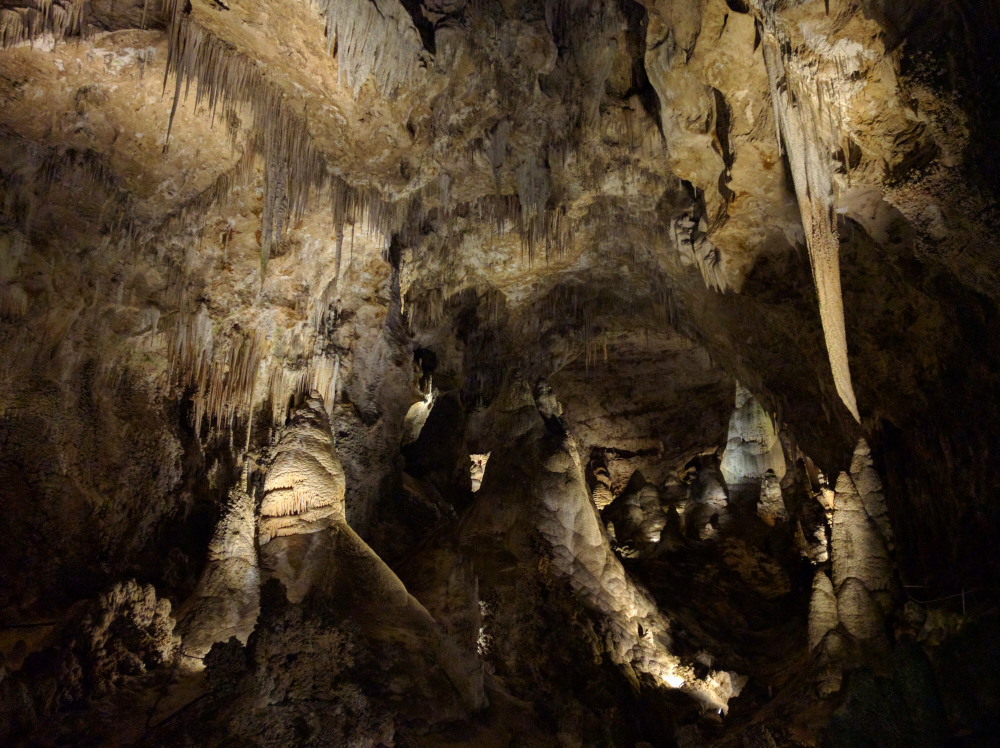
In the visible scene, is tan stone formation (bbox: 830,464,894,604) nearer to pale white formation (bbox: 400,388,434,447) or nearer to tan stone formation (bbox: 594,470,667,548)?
tan stone formation (bbox: 594,470,667,548)

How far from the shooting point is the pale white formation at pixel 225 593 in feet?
23.1

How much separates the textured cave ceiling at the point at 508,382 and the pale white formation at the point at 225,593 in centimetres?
5

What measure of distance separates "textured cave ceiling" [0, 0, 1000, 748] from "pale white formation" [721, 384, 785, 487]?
289cm

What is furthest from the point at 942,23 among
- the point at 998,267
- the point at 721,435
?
the point at 721,435

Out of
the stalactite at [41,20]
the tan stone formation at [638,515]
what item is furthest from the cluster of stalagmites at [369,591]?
the stalactite at [41,20]

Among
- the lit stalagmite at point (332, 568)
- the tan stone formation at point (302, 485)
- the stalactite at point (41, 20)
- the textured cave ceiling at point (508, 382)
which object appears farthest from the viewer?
the tan stone formation at point (302, 485)

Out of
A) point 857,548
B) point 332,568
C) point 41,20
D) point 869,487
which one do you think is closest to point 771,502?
point 869,487

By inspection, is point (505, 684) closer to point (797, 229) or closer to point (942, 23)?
point (797, 229)

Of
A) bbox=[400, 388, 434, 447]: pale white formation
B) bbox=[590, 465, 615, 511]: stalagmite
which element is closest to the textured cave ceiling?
bbox=[400, 388, 434, 447]: pale white formation

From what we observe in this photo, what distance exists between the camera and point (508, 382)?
526 inches

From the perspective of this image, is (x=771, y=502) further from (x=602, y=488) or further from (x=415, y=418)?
(x=415, y=418)

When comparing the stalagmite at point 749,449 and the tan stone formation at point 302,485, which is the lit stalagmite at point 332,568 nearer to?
the tan stone formation at point 302,485

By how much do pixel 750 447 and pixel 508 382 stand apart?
22.1 ft

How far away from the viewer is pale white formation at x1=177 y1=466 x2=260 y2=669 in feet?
23.1
